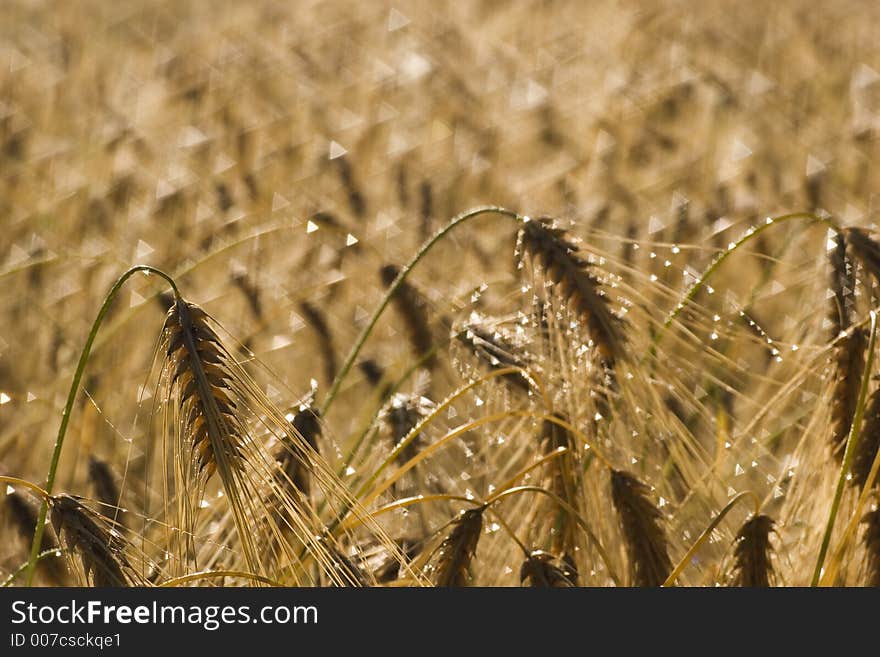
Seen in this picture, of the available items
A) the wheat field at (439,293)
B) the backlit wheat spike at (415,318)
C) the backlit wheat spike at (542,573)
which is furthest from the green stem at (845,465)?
the backlit wheat spike at (415,318)

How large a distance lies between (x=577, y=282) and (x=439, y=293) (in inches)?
33.5

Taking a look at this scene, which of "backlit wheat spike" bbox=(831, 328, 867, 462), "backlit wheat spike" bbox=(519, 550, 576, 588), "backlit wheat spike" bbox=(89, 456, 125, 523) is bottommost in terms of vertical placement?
"backlit wheat spike" bbox=(519, 550, 576, 588)

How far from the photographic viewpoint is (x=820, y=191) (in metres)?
3.06

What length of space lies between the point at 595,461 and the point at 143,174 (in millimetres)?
2473

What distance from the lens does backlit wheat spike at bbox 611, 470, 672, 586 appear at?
1179 mm

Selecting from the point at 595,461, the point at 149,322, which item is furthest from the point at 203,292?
the point at 595,461

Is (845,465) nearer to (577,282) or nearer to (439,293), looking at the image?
(577,282)

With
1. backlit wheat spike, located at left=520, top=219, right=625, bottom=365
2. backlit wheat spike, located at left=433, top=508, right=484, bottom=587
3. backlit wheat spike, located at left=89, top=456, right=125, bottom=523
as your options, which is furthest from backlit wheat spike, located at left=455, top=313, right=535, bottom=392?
backlit wheat spike, located at left=89, top=456, right=125, bottom=523

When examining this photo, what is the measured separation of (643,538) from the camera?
119cm

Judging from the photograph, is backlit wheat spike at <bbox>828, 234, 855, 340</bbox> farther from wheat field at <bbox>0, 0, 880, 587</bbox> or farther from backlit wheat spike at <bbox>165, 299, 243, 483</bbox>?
backlit wheat spike at <bbox>165, 299, 243, 483</bbox>

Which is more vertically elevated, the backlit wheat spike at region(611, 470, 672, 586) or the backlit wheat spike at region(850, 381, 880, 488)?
the backlit wheat spike at region(850, 381, 880, 488)

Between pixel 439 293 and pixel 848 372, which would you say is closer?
pixel 848 372

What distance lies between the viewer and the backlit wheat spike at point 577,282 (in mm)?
1222

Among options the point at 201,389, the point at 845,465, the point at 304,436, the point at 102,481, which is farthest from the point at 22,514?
the point at 845,465
